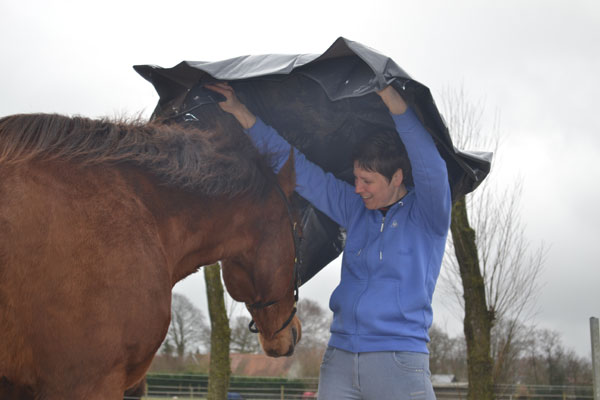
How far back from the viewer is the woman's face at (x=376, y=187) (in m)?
3.22

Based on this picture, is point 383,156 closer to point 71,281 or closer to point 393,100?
point 393,100

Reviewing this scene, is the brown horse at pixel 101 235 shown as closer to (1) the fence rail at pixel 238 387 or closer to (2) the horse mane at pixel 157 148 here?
(2) the horse mane at pixel 157 148

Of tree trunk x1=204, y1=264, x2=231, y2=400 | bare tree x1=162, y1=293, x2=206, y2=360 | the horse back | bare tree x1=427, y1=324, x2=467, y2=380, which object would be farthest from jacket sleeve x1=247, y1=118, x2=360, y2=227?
bare tree x1=162, y1=293, x2=206, y2=360

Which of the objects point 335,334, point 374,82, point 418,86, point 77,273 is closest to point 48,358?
point 77,273

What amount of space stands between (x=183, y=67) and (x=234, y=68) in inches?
11.5

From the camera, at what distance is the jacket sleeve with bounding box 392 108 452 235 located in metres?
2.86

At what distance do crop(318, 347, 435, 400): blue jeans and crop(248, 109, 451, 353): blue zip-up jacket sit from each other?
54mm

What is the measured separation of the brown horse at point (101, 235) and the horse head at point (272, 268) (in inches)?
3.2

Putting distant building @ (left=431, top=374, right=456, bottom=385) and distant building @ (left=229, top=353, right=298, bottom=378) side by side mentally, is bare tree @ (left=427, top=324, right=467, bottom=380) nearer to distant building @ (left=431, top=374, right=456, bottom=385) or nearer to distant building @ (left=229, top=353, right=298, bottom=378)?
distant building @ (left=431, top=374, right=456, bottom=385)

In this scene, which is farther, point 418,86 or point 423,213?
point 423,213

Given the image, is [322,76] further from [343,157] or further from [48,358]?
[48,358]

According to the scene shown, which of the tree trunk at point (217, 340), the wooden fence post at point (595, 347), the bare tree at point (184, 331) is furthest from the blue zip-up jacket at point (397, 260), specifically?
the bare tree at point (184, 331)

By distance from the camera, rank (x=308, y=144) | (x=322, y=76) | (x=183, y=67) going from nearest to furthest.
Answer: (x=322, y=76)
(x=183, y=67)
(x=308, y=144)

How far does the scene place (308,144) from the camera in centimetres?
379
